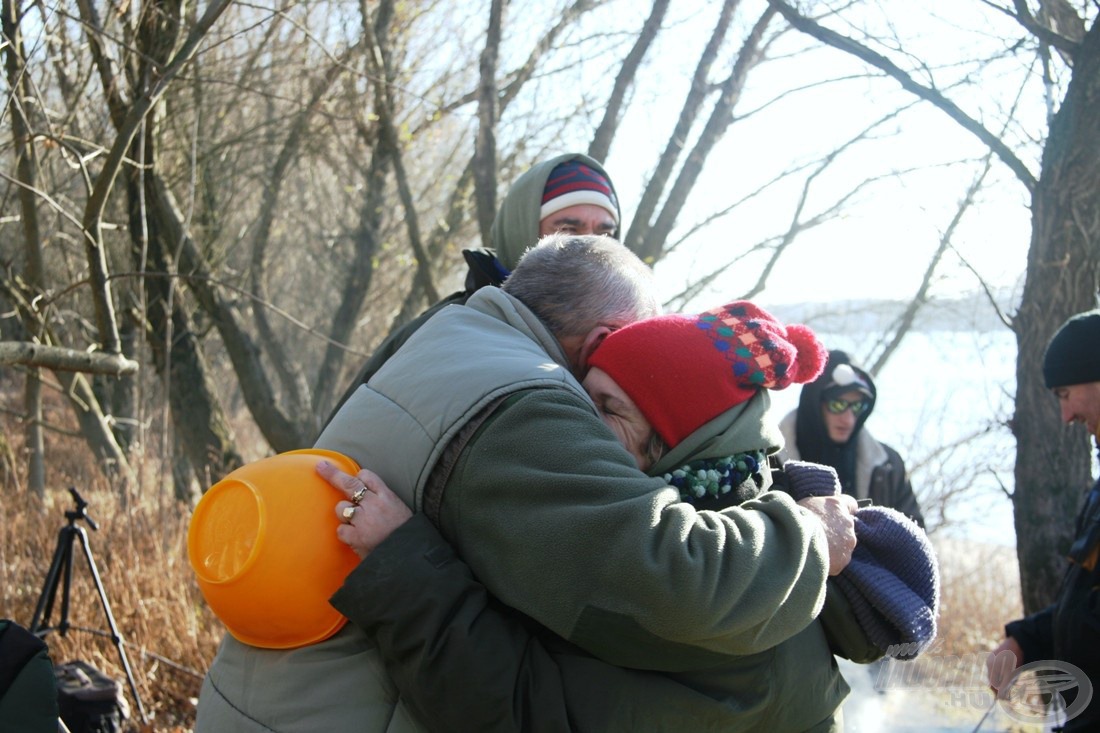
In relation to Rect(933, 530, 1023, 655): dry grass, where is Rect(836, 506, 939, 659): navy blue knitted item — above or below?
above

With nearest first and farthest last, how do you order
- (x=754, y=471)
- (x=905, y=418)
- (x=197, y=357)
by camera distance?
(x=754, y=471)
(x=197, y=357)
(x=905, y=418)

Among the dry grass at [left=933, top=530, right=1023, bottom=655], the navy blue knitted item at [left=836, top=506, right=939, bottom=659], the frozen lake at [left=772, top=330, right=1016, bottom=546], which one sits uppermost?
the navy blue knitted item at [left=836, top=506, right=939, bottom=659]

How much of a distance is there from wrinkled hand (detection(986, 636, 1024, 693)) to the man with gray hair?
1.55 meters

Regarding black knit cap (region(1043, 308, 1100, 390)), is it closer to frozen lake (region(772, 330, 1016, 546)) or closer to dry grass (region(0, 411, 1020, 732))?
dry grass (region(0, 411, 1020, 732))

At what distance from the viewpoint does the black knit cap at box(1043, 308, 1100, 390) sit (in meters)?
2.87

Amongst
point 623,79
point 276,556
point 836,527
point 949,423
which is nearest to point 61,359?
point 276,556

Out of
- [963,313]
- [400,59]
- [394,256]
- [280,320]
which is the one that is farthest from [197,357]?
[280,320]

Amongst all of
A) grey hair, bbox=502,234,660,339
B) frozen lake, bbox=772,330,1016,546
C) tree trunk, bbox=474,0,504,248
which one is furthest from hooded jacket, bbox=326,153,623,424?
frozen lake, bbox=772,330,1016,546

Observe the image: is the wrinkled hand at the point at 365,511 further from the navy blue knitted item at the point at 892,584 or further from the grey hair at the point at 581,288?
the navy blue knitted item at the point at 892,584

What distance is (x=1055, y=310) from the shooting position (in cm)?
391

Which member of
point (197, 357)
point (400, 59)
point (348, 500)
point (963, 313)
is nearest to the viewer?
point (348, 500)

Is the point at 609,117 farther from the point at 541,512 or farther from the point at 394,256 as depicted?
the point at 541,512

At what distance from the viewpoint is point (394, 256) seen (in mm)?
9797

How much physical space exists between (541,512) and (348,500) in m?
0.30
